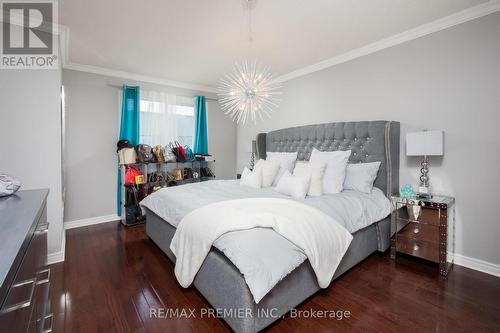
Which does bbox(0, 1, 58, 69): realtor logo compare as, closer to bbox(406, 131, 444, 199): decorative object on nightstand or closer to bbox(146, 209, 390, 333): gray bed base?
bbox(146, 209, 390, 333): gray bed base

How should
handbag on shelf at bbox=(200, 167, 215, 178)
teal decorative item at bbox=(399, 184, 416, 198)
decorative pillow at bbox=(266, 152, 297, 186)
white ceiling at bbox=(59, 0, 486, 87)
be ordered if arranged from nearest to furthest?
white ceiling at bbox=(59, 0, 486, 87) < teal decorative item at bbox=(399, 184, 416, 198) < decorative pillow at bbox=(266, 152, 297, 186) < handbag on shelf at bbox=(200, 167, 215, 178)

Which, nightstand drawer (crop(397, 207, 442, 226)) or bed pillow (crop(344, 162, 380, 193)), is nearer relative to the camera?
nightstand drawer (crop(397, 207, 442, 226))

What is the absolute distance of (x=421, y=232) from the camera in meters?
2.52

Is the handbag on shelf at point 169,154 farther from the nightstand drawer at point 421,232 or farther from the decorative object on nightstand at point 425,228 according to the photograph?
the nightstand drawer at point 421,232

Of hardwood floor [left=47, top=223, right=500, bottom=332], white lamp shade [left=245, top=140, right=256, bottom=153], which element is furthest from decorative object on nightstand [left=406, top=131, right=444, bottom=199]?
white lamp shade [left=245, top=140, right=256, bottom=153]

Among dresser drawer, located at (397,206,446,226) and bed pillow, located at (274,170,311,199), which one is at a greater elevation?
bed pillow, located at (274,170,311,199)

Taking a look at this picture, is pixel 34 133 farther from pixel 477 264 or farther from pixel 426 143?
pixel 477 264

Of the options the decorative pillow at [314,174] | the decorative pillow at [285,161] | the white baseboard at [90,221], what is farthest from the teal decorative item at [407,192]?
the white baseboard at [90,221]

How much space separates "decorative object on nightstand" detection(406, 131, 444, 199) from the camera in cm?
240

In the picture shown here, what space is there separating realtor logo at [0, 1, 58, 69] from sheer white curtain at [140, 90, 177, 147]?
176cm

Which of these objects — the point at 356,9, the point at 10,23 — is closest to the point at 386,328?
the point at 356,9

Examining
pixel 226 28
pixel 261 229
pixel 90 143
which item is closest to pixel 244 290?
pixel 261 229

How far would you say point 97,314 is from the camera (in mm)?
1777

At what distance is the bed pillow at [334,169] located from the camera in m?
2.87
